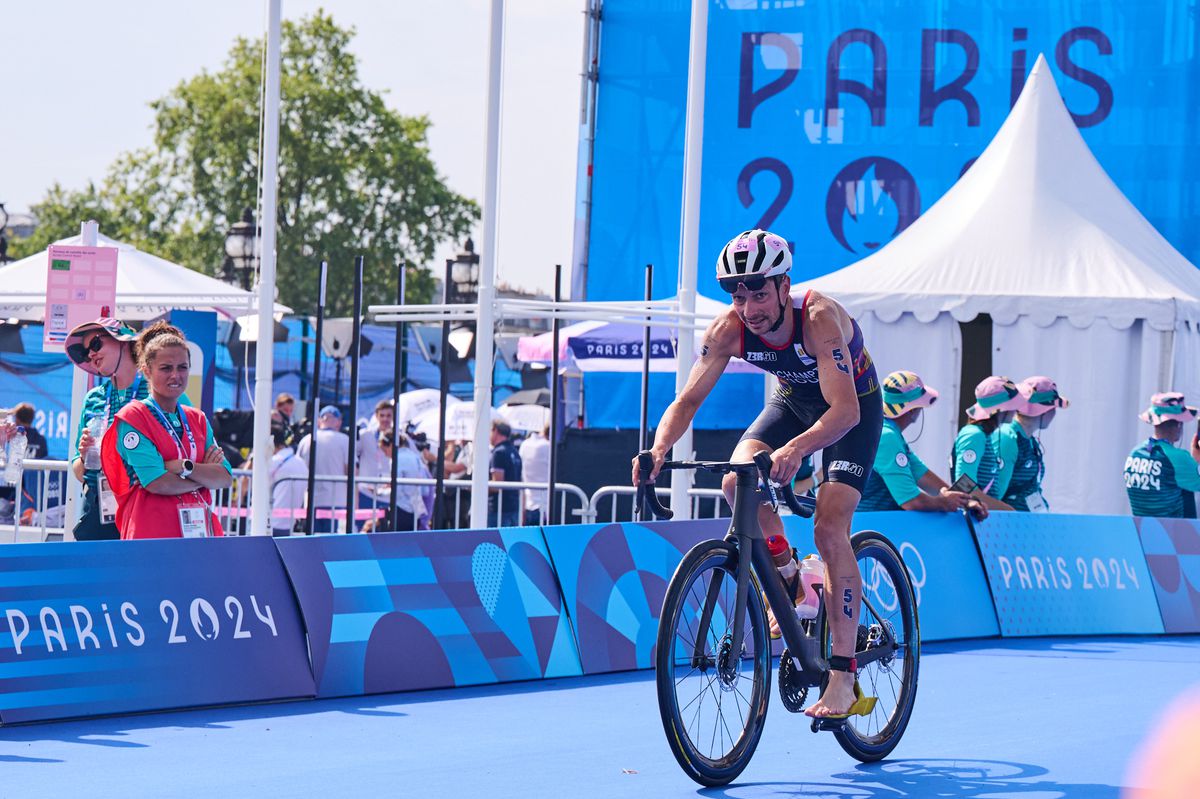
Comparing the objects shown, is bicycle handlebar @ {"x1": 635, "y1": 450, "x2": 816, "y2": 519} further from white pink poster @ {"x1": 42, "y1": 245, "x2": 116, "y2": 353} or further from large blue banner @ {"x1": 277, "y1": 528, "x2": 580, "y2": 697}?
Result: white pink poster @ {"x1": 42, "y1": 245, "x2": 116, "y2": 353}

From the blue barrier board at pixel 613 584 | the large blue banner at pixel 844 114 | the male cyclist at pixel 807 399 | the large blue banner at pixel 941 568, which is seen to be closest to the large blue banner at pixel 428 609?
the blue barrier board at pixel 613 584

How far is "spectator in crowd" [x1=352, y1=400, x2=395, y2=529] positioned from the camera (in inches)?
669

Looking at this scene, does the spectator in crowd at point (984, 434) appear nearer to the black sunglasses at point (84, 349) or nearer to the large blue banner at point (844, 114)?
the black sunglasses at point (84, 349)

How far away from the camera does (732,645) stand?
6004 mm

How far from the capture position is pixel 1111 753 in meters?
7.20

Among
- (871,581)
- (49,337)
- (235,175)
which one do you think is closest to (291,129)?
(235,175)

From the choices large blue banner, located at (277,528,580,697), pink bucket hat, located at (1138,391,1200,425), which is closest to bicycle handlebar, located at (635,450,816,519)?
large blue banner, located at (277,528,580,697)

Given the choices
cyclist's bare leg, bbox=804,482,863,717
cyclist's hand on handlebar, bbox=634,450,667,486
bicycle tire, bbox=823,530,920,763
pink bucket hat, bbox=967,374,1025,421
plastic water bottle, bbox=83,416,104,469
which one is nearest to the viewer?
cyclist's hand on handlebar, bbox=634,450,667,486

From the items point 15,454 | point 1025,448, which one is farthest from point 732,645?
point 15,454

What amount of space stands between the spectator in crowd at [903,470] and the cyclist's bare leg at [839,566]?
14.0ft

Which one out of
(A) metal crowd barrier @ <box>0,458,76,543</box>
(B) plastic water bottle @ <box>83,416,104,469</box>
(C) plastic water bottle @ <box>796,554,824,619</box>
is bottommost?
(A) metal crowd barrier @ <box>0,458,76,543</box>

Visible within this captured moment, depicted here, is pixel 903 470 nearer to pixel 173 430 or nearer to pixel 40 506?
pixel 173 430

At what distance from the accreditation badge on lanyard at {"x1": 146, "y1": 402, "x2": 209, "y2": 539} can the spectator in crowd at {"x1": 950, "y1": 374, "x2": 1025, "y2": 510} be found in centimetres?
595

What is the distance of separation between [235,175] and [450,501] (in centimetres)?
4341
